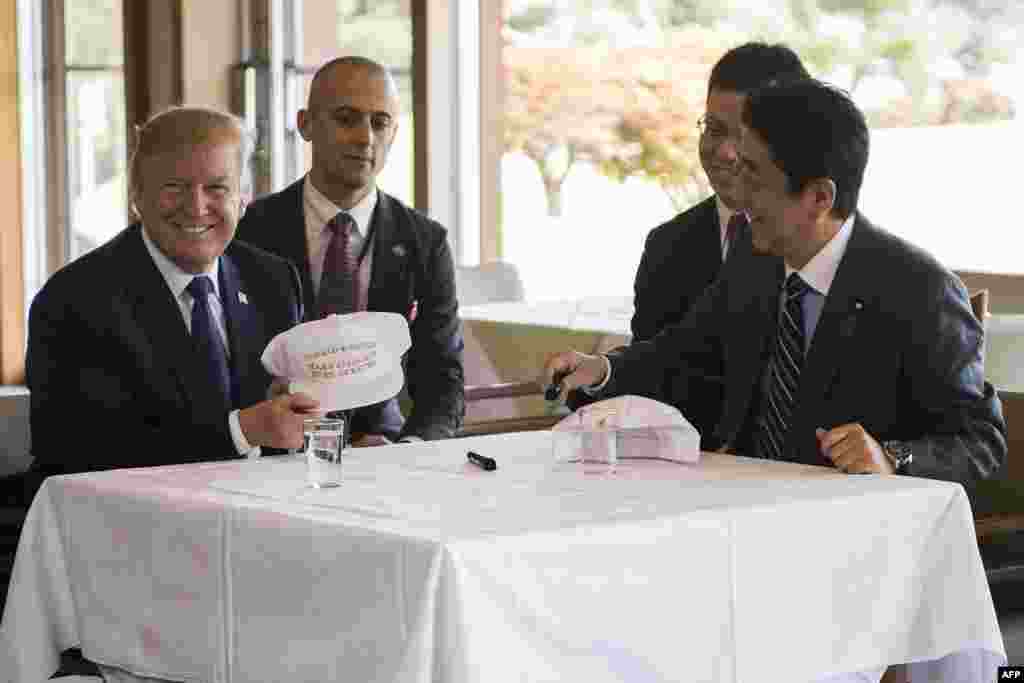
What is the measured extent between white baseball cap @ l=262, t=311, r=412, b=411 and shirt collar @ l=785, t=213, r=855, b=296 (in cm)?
79

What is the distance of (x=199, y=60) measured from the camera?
8.88m

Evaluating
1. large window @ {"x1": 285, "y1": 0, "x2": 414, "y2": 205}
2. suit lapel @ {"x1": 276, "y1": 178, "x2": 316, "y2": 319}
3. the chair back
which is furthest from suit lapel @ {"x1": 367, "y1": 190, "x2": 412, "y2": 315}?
large window @ {"x1": 285, "y1": 0, "x2": 414, "y2": 205}

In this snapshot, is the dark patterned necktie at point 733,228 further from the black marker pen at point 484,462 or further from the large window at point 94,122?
the large window at point 94,122

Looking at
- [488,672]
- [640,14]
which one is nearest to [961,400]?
[488,672]

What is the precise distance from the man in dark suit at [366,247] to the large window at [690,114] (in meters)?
3.26

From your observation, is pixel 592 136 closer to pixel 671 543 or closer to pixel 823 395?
pixel 823 395

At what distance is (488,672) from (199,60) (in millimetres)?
7090

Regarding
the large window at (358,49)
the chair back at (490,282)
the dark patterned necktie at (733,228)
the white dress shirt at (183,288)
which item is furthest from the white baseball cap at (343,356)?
the large window at (358,49)

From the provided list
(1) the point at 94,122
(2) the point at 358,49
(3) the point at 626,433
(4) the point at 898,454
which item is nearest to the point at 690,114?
(2) the point at 358,49

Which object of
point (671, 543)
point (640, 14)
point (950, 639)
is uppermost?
point (640, 14)

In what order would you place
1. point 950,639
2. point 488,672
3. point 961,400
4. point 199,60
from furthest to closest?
point 199,60 → point 961,400 → point 950,639 → point 488,672

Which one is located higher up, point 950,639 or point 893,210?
point 893,210

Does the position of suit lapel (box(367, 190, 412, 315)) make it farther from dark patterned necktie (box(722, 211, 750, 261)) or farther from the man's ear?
the man's ear

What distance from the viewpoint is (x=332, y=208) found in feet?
14.4
